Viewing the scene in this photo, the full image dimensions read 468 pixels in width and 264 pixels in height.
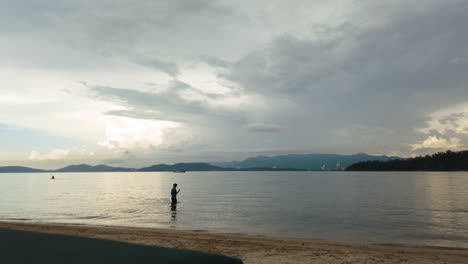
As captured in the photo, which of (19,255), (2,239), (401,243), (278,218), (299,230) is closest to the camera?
(19,255)

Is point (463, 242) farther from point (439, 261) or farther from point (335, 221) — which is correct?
point (335, 221)

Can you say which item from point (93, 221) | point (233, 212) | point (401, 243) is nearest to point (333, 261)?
point (401, 243)

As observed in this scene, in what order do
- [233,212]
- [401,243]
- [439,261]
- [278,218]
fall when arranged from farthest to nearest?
[233,212], [278,218], [401,243], [439,261]

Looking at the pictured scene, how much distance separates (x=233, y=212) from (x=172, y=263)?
34.1 meters

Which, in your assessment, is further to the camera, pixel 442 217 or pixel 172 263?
pixel 442 217

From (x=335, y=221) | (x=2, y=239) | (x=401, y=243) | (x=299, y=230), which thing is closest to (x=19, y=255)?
(x=2, y=239)

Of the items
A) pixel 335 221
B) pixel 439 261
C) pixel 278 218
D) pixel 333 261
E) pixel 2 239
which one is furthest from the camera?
pixel 278 218

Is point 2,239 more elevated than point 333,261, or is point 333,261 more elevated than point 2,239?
point 2,239

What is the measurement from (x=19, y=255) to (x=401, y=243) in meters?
23.0

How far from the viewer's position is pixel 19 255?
3.60 metres

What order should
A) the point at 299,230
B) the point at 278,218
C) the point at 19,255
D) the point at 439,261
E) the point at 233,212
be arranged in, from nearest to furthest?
the point at 19,255
the point at 439,261
the point at 299,230
the point at 278,218
the point at 233,212

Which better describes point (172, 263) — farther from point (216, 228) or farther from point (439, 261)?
point (216, 228)

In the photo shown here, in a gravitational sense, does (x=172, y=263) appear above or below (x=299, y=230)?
above

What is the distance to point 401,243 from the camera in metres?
20.8
